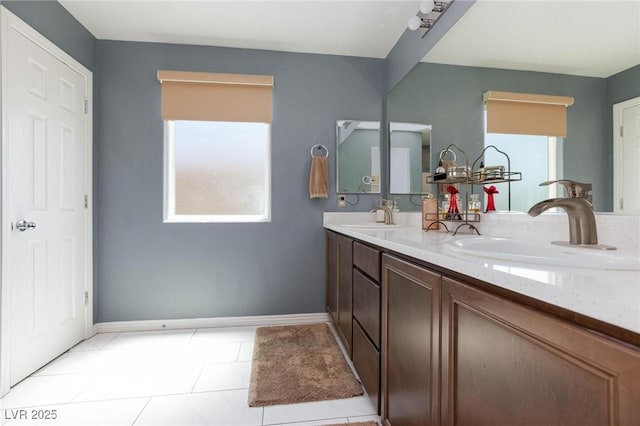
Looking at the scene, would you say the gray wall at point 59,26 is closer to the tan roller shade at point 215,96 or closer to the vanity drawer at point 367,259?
the tan roller shade at point 215,96

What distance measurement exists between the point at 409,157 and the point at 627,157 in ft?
4.86

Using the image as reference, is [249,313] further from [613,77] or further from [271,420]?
[613,77]

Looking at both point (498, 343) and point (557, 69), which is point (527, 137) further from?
point (498, 343)

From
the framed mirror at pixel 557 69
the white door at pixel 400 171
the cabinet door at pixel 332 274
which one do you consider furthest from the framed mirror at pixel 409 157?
the cabinet door at pixel 332 274

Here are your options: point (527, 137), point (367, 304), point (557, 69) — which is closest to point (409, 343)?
point (367, 304)

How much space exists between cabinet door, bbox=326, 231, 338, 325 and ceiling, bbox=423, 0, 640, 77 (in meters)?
1.38

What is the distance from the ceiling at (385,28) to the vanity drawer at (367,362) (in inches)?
50.9

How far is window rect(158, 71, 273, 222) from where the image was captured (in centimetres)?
233

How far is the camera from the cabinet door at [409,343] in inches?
32.9

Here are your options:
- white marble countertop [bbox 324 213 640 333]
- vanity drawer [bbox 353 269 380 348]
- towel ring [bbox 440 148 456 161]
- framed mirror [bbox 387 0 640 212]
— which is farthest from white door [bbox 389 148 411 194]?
white marble countertop [bbox 324 213 640 333]

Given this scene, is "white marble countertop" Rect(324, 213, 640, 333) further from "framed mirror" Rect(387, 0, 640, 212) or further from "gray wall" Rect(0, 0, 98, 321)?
"gray wall" Rect(0, 0, 98, 321)

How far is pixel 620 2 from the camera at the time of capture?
2.69 feet

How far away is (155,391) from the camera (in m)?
1.53

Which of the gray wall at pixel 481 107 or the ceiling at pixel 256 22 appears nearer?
the gray wall at pixel 481 107
